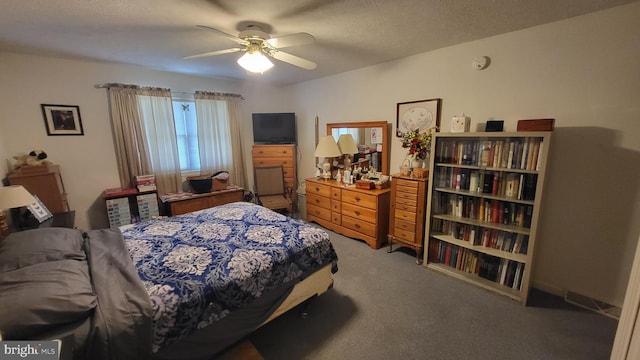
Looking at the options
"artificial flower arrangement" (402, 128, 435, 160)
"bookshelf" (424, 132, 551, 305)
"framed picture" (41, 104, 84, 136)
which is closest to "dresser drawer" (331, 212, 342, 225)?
"bookshelf" (424, 132, 551, 305)

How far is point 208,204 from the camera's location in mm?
3674

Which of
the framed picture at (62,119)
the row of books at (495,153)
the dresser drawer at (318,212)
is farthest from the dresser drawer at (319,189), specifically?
the framed picture at (62,119)

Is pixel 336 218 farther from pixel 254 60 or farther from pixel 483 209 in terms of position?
pixel 254 60

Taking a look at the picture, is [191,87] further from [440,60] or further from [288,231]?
[440,60]

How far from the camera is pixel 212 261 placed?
1.62 meters

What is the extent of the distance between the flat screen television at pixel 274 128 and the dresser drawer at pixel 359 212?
1.81 m

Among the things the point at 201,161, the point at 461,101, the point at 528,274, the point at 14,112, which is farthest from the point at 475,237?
the point at 14,112

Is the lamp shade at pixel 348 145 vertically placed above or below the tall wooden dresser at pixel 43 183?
above

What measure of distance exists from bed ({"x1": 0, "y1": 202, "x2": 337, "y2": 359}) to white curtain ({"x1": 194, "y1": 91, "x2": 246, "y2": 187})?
Answer: 197cm

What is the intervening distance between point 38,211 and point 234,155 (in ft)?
7.74

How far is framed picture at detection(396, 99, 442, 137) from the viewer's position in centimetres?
280

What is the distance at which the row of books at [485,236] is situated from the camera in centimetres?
219

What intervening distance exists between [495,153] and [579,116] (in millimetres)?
629

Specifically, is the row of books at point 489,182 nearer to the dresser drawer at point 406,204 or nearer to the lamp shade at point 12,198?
the dresser drawer at point 406,204
